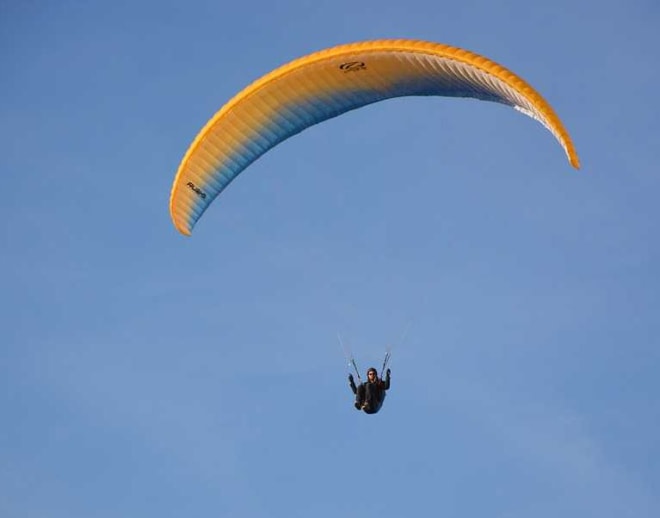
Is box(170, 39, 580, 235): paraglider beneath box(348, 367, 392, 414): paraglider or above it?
above

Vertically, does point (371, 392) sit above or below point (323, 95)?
→ below

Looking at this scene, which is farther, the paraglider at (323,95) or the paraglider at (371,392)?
the paraglider at (371,392)

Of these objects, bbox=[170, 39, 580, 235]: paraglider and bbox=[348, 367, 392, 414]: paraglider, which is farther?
bbox=[348, 367, 392, 414]: paraglider

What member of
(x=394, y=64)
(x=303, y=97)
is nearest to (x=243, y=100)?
(x=303, y=97)

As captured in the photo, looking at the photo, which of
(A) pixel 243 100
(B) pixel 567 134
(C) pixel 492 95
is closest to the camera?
(B) pixel 567 134

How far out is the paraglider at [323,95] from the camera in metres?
41.2

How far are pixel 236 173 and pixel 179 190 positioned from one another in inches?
62.1

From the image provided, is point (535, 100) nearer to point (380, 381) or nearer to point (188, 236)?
point (380, 381)

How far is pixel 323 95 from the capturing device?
45500mm

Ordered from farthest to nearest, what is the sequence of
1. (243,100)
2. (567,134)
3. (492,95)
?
1. (243,100)
2. (492,95)
3. (567,134)

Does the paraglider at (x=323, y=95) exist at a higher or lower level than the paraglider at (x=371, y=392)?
higher

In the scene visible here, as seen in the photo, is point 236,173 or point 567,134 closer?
point 567,134

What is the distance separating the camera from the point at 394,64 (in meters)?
43.3

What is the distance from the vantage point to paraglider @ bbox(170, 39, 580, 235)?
135 ft
